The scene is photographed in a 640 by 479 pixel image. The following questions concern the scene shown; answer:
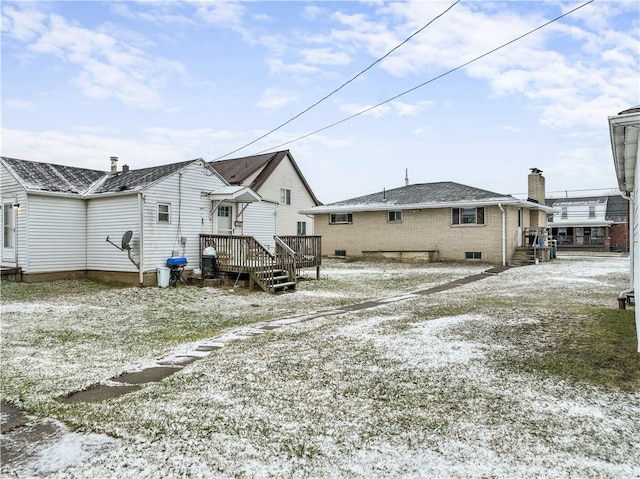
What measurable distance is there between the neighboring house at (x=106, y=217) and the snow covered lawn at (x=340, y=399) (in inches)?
213

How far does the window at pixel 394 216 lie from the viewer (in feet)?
79.1

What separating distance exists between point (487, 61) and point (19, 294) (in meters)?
14.2

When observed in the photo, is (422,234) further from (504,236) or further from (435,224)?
(504,236)

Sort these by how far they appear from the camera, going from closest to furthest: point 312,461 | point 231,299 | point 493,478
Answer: point 493,478
point 312,461
point 231,299

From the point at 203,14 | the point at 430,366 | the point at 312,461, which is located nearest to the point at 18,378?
the point at 312,461

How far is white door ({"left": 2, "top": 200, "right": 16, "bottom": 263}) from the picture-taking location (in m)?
14.2

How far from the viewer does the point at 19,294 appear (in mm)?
11531

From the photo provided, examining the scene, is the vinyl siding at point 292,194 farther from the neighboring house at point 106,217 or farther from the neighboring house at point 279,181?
the neighboring house at point 106,217

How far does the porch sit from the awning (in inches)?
59.8

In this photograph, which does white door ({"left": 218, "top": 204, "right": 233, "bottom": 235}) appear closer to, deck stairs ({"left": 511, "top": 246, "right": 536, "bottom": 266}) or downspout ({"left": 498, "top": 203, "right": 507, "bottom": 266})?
downspout ({"left": 498, "top": 203, "right": 507, "bottom": 266})

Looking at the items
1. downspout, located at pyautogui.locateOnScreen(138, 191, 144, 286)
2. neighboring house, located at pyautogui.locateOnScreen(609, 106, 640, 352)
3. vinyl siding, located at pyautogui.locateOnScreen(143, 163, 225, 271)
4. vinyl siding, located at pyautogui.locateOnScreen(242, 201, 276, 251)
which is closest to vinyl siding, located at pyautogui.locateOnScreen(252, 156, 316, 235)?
vinyl siding, located at pyautogui.locateOnScreen(242, 201, 276, 251)

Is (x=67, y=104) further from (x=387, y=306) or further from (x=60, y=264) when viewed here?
(x=387, y=306)

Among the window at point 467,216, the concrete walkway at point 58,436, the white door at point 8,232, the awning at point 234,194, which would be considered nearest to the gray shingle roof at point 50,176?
the white door at point 8,232

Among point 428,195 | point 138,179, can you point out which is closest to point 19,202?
point 138,179
